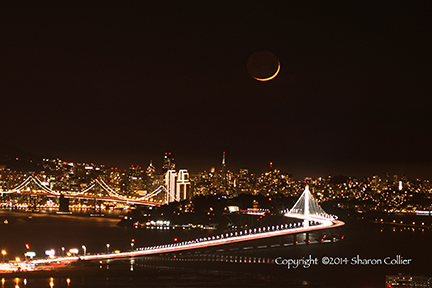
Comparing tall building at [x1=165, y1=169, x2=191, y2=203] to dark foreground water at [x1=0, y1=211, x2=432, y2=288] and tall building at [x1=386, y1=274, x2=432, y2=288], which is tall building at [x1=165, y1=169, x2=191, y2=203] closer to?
dark foreground water at [x1=0, y1=211, x2=432, y2=288]

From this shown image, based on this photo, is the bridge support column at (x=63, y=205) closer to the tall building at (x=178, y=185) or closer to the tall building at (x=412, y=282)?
the tall building at (x=178, y=185)

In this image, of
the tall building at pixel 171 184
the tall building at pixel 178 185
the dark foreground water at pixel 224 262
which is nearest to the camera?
the dark foreground water at pixel 224 262

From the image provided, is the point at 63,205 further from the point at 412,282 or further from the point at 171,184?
the point at 412,282

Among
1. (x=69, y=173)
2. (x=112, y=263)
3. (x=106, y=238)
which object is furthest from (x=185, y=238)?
(x=69, y=173)

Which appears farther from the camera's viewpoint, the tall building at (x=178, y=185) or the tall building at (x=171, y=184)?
the tall building at (x=178, y=185)

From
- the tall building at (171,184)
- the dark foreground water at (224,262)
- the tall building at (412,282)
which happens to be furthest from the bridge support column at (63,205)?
the tall building at (412,282)

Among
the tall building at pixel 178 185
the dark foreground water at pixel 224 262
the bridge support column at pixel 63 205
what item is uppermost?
the tall building at pixel 178 185

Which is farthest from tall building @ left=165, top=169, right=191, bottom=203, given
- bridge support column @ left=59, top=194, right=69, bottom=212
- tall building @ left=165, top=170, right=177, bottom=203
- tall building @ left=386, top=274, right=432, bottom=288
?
tall building @ left=386, top=274, right=432, bottom=288

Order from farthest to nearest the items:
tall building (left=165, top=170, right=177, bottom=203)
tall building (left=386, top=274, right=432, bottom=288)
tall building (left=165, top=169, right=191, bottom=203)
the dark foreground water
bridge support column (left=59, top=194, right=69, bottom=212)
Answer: tall building (left=165, top=169, right=191, bottom=203)
tall building (left=165, top=170, right=177, bottom=203)
bridge support column (left=59, top=194, right=69, bottom=212)
the dark foreground water
tall building (left=386, top=274, right=432, bottom=288)

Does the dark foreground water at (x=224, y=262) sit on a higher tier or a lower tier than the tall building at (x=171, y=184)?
lower
